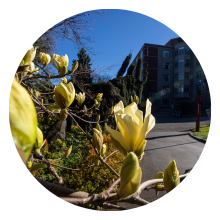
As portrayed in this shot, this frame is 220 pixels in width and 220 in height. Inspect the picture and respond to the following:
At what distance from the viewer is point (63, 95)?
0.20 meters

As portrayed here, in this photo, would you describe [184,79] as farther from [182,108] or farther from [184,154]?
[184,154]

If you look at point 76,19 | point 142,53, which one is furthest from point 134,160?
point 76,19

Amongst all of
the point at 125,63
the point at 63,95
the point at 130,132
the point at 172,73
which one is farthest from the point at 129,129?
the point at 172,73

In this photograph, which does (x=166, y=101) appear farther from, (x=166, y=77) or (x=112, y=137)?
(x=112, y=137)

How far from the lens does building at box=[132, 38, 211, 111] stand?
1.24ft

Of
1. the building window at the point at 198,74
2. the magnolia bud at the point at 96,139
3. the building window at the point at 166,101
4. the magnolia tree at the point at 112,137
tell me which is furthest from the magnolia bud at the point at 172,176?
the building window at the point at 198,74

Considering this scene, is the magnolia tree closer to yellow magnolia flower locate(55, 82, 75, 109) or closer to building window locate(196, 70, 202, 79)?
yellow magnolia flower locate(55, 82, 75, 109)

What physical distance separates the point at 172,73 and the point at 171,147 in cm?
23

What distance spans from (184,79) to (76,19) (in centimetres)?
42

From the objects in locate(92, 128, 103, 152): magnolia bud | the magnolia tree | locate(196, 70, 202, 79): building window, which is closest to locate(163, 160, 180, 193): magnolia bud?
the magnolia tree

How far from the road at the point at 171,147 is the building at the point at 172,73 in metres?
0.07

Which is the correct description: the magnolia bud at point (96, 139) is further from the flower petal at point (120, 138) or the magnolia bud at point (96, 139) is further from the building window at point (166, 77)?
the building window at point (166, 77)

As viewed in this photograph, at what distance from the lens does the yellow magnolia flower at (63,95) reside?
0.64 ft

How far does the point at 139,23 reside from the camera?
36cm
